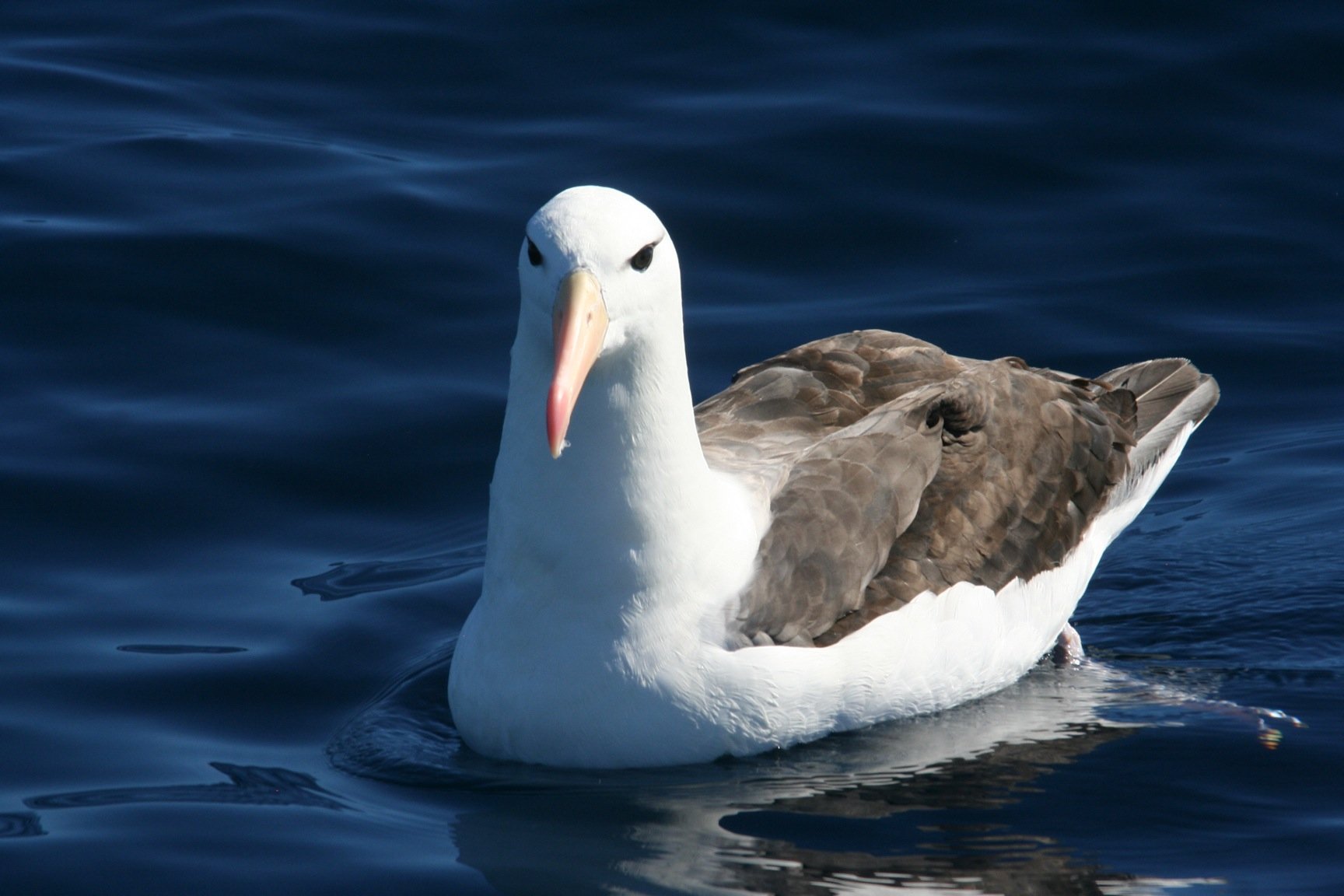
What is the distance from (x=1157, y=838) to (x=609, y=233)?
2748 millimetres

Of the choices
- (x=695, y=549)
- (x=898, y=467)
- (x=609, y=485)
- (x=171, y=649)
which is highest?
(x=898, y=467)

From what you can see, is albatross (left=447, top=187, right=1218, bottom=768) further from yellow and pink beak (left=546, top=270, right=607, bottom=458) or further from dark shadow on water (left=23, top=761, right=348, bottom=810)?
dark shadow on water (left=23, top=761, right=348, bottom=810)

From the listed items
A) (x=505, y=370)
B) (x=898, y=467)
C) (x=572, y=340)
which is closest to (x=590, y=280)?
(x=572, y=340)

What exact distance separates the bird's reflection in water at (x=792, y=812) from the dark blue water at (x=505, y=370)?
0.06 feet

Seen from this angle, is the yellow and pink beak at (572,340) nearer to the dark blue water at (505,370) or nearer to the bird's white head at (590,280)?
the bird's white head at (590,280)

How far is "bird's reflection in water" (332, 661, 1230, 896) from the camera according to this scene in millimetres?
6168

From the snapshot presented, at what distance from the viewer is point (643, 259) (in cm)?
631

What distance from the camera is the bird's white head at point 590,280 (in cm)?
594

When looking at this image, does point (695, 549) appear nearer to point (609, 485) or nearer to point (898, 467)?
point (609, 485)

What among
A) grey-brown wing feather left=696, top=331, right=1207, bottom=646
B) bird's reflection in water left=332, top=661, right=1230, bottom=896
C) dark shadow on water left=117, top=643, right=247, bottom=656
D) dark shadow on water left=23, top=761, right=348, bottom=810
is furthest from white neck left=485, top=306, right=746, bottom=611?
dark shadow on water left=117, top=643, right=247, bottom=656

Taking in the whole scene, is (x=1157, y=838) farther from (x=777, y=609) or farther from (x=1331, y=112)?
(x=1331, y=112)

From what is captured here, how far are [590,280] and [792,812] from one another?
6.47 ft

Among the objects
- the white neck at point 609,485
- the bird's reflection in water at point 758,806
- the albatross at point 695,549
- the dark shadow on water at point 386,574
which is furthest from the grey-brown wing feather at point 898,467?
the dark shadow on water at point 386,574

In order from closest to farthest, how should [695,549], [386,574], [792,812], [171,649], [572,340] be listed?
[572,340] < [792,812] < [695,549] < [171,649] < [386,574]
